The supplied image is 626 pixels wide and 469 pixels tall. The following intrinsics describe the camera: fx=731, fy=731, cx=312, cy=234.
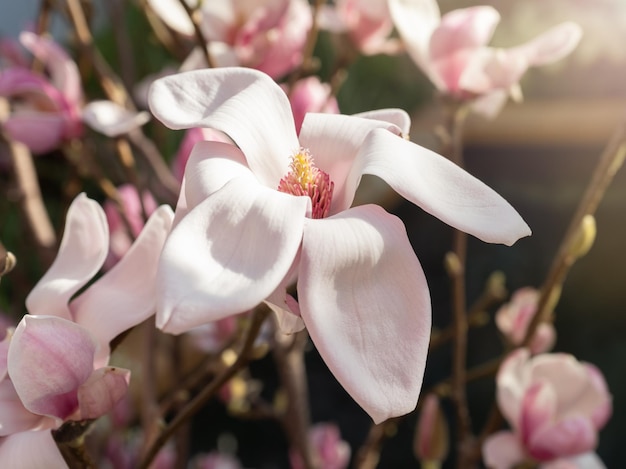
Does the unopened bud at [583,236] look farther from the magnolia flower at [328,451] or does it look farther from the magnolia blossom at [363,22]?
the magnolia flower at [328,451]

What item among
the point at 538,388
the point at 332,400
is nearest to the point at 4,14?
the point at 332,400

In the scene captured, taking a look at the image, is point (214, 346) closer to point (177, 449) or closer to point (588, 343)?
point (177, 449)

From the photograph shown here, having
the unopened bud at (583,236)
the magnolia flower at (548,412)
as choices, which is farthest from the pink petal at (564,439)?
the unopened bud at (583,236)

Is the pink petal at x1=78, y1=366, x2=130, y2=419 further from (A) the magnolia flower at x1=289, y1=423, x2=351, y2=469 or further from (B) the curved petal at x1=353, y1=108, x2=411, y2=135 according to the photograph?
(A) the magnolia flower at x1=289, y1=423, x2=351, y2=469

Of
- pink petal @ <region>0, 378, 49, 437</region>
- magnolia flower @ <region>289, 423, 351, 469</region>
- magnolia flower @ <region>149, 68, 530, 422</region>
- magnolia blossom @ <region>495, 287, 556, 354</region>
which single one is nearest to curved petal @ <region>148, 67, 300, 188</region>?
magnolia flower @ <region>149, 68, 530, 422</region>

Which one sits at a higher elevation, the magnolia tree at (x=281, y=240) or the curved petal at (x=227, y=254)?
the curved petal at (x=227, y=254)

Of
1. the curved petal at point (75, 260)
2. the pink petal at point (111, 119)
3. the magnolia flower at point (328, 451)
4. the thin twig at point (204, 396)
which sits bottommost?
the magnolia flower at point (328, 451)
